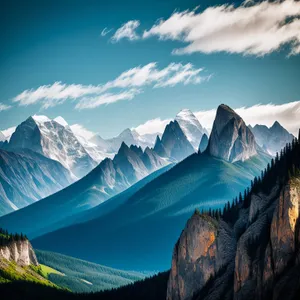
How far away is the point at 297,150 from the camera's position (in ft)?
579

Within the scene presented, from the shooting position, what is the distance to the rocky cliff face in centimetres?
12144

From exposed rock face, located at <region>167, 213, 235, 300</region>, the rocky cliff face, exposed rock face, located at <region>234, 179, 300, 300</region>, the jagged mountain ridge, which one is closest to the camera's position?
exposed rock face, located at <region>234, 179, 300, 300</region>

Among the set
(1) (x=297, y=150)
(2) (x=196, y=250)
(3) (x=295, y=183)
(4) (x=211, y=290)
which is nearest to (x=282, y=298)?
(3) (x=295, y=183)

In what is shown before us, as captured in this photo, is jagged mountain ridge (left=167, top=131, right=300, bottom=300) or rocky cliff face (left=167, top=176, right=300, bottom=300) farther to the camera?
jagged mountain ridge (left=167, top=131, right=300, bottom=300)

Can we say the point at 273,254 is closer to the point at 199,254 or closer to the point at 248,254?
the point at 248,254

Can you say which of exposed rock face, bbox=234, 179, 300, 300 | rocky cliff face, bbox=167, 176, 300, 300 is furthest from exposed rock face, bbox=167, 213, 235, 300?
exposed rock face, bbox=234, 179, 300, 300

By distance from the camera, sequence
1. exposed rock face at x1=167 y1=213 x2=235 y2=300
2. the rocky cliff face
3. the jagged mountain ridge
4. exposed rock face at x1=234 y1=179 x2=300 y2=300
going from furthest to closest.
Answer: exposed rock face at x1=167 y1=213 x2=235 y2=300 → the jagged mountain ridge → the rocky cliff face → exposed rock face at x1=234 y1=179 x2=300 y2=300

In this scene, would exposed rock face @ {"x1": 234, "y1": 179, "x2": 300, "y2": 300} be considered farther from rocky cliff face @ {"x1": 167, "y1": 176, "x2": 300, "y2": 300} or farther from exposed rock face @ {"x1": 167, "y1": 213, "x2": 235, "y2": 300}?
exposed rock face @ {"x1": 167, "y1": 213, "x2": 235, "y2": 300}

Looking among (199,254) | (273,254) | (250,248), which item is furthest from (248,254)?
(199,254)

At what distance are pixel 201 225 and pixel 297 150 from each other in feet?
120

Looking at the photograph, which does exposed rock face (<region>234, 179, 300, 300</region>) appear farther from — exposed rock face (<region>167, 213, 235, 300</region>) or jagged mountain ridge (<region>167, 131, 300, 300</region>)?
exposed rock face (<region>167, 213, 235, 300</region>)

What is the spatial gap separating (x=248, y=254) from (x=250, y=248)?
2.11 metres

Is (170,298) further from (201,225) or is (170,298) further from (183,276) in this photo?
(201,225)

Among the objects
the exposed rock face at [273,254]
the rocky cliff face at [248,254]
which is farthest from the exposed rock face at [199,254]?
the exposed rock face at [273,254]
